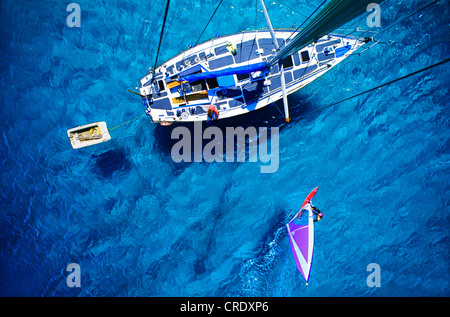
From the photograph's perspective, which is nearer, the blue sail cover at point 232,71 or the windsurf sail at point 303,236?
the blue sail cover at point 232,71

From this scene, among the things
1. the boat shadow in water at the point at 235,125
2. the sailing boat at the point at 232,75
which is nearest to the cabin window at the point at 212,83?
the sailing boat at the point at 232,75

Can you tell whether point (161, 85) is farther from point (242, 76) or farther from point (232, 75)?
point (242, 76)

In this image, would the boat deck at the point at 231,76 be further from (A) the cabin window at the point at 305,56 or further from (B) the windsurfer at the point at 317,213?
(B) the windsurfer at the point at 317,213

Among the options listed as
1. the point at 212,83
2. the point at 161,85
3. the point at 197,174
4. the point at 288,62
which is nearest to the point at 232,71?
the point at 212,83

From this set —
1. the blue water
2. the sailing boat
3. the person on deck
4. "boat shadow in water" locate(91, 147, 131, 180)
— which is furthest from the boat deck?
"boat shadow in water" locate(91, 147, 131, 180)

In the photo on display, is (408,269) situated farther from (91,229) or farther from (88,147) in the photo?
(88,147)

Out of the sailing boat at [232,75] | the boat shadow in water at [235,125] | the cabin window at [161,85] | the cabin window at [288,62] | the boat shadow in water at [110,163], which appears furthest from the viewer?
the boat shadow in water at [110,163]
